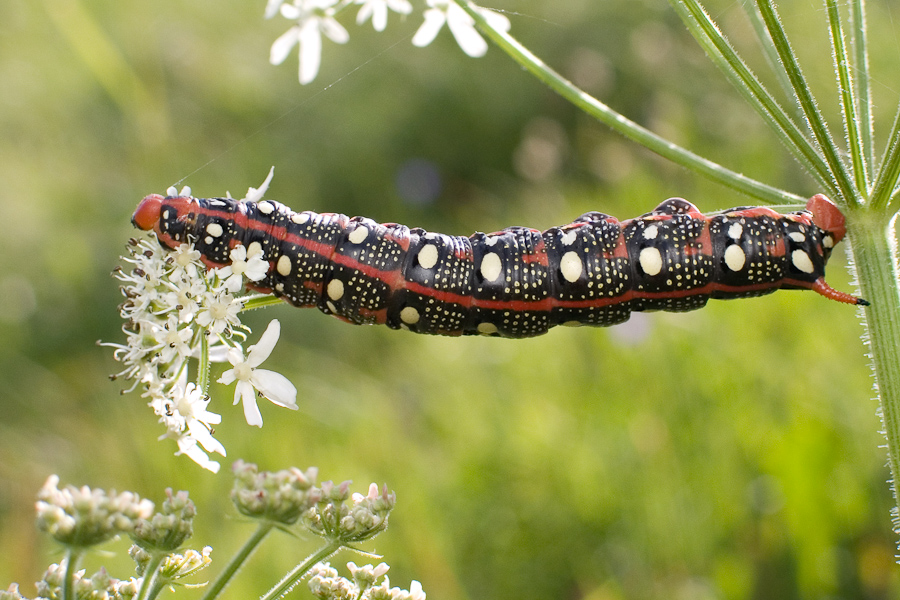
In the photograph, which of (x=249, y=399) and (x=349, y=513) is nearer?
(x=349, y=513)

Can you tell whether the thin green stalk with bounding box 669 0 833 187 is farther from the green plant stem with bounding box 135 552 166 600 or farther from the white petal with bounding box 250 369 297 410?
the green plant stem with bounding box 135 552 166 600

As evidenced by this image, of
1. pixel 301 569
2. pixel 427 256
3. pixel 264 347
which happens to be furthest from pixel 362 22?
pixel 301 569

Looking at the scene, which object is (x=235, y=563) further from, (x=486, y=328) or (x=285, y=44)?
(x=285, y=44)

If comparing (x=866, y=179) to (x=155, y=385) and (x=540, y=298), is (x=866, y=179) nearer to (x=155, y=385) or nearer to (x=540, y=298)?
(x=540, y=298)

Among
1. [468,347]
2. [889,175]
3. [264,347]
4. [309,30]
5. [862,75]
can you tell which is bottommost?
[264,347]

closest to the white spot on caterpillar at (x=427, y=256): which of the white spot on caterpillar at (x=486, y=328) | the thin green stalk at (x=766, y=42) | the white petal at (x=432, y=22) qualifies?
the white spot on caterpillar at (x=486, y=328)

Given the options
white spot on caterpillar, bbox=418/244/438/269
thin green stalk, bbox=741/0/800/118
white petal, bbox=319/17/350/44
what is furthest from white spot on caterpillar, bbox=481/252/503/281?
white petal, bbox=319/17/350/44
